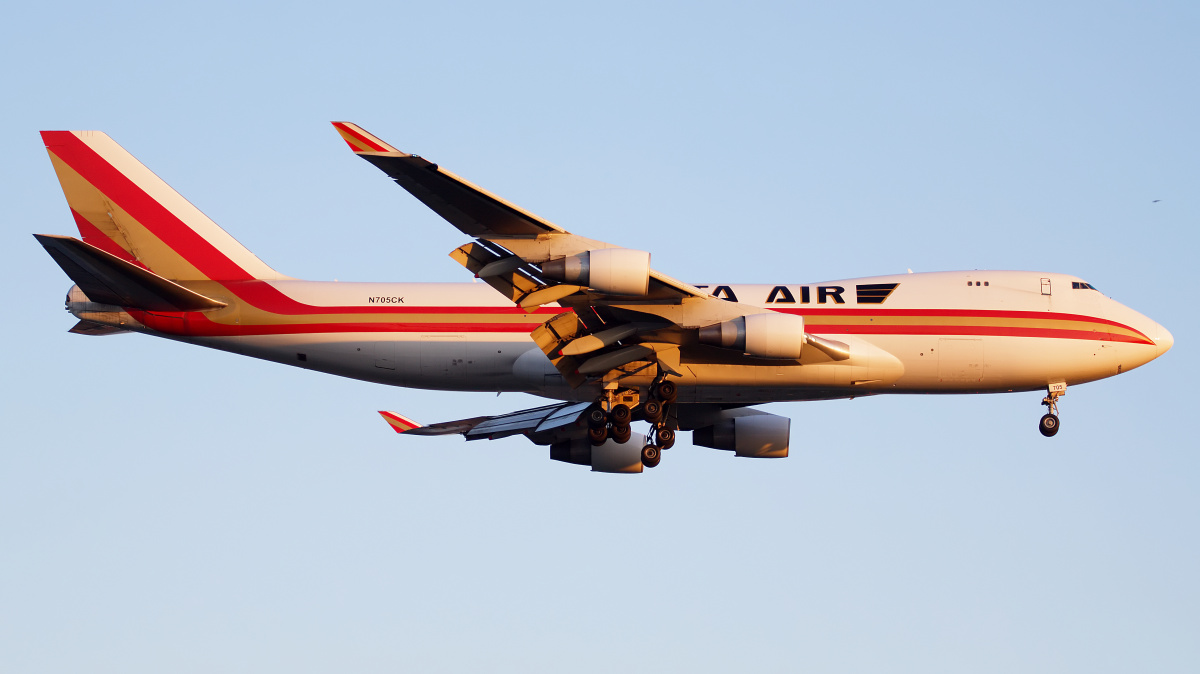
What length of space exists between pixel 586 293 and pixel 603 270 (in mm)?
1313

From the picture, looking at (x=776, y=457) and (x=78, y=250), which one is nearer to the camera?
(x=78, y=250)

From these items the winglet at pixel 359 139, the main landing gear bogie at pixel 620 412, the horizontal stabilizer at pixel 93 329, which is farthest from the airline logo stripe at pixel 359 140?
the horizontal stabilizer at pixel 93 329

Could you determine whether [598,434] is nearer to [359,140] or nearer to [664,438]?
[664,438]

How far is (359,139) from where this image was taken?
79.4 ft

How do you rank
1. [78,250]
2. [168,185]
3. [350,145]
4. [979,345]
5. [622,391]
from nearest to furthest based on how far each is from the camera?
[350,145] → [78,250] → [622,391] → [979,345] → [168,185]

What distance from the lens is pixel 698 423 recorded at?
124ft

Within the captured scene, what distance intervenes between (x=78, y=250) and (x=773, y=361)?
55.6ft

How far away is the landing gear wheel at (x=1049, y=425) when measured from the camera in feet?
112

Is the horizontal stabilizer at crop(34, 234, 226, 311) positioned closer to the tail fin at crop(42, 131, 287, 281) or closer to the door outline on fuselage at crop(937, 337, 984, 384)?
the tail fin at crop(42, 131, 287, 281)

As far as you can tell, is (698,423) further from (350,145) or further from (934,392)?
(350,145)

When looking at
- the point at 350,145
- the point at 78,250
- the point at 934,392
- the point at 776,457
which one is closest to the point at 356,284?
the point at 78,250

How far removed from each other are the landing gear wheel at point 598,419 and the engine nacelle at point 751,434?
734 cm

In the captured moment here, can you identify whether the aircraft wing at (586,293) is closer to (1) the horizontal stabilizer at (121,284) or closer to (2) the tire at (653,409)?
(2) the tire at (653,409)

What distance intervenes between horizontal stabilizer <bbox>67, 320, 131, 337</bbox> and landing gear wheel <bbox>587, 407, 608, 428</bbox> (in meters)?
13.2
